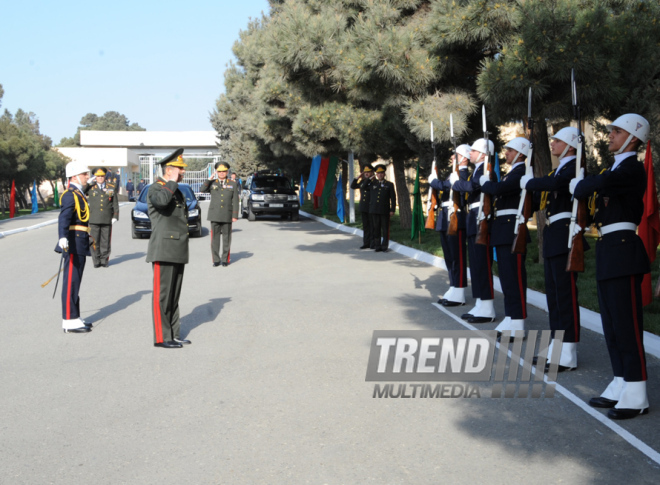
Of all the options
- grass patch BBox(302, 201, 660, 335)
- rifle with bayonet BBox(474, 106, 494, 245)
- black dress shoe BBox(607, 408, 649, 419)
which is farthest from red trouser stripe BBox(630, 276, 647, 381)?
rifle with bayonet BBox(474, 106, 494, 245)

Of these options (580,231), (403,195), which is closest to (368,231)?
(403,195)

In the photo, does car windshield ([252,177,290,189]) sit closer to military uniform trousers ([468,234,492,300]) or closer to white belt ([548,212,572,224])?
military uniform trousers ([468,234,492,300])

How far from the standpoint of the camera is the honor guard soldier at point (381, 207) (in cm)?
1694

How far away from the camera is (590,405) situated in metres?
5.41

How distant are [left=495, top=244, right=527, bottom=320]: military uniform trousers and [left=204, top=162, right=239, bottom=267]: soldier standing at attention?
25.9ft

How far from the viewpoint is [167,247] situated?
7.52 metres

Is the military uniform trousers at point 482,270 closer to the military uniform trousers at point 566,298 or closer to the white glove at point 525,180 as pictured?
the white glove at point 525,180

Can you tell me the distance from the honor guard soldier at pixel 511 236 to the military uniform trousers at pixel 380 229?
937cm

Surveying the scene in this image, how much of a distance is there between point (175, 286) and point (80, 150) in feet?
220

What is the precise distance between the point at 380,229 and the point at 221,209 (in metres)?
4.24

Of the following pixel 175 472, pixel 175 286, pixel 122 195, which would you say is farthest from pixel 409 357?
pixel 122 195

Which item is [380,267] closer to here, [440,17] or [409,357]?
[440,17]

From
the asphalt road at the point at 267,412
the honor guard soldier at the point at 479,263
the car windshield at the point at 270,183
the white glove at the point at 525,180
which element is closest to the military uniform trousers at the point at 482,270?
the honor guard soldier at the point at 479,263

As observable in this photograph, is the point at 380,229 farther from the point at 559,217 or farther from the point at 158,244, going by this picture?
the point at 559,217
